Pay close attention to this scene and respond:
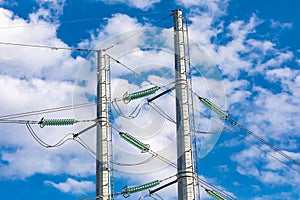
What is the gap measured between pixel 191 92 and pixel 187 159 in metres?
7.22

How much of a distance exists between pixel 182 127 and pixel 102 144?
8.47m

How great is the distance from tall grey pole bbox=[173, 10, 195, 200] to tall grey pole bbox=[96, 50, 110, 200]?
7.68m

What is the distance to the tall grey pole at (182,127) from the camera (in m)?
49.5

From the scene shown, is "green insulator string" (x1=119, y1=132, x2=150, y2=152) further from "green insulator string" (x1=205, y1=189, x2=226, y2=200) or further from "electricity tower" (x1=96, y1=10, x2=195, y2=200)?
"green insulator string" (x1=205, y1=189, x2=226, y2=200)

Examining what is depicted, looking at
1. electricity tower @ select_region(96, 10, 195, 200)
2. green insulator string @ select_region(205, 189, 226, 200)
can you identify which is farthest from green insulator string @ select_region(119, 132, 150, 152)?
green insulator string @ select_region(205, 189, 226, 200)

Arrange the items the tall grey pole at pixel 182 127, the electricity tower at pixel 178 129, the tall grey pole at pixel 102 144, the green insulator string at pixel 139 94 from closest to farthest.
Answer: the tall grey pole at pixel 182 127 → the electricity tower at pixel 178 129 → the tall grey pole at pixel 102 144 → the green insulator string at pixel 139 94

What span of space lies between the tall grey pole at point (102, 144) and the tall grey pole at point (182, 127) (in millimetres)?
7676

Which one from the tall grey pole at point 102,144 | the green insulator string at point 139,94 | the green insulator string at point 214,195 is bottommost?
the green insulator string at point 214,195

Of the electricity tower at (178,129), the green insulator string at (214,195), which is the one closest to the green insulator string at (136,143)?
the electricity tower at (178,129)

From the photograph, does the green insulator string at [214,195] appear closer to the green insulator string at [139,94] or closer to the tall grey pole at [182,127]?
the tall grey pole at [182,127]

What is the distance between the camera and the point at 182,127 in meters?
52.0

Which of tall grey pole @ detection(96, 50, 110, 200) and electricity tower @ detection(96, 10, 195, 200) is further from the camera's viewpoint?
tall grey pole @ detection(96, 50, 110, 200)

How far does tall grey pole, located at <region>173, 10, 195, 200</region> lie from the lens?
49500mm

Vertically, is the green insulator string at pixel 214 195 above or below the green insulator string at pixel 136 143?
below
